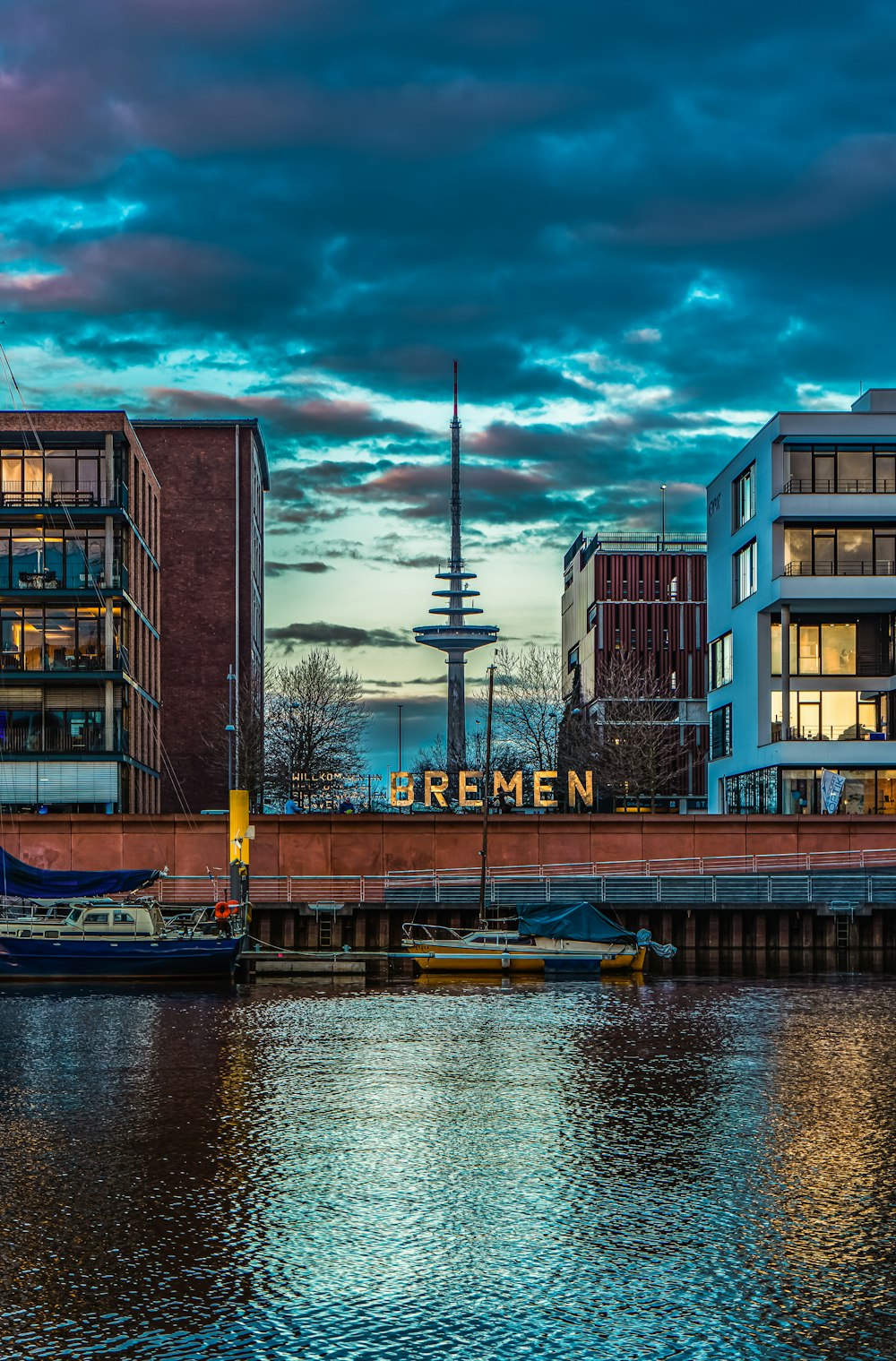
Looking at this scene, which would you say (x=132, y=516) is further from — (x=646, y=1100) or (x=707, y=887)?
(x=646, y=1100)

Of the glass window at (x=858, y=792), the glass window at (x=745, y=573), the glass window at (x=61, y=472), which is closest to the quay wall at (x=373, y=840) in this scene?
the glass window at (x=858, y=792)

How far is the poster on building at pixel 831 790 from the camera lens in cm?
8219

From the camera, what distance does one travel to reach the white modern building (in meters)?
87.4

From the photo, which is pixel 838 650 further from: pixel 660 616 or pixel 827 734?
pixel 660 616

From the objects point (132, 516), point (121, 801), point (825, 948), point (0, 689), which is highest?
point (132, 516)

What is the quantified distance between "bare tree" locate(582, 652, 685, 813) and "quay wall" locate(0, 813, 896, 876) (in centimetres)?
3035

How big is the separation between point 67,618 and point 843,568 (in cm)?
4500

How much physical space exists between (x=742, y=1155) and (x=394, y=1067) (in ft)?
36.4

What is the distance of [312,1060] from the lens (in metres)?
36.3

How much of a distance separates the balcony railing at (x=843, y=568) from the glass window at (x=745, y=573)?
4695 mm

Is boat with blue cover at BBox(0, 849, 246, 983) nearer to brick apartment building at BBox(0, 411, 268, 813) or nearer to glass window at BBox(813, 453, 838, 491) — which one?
brick apartment building at BBox(0, 411, 268, 813)

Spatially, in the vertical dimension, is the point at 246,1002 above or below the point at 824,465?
below

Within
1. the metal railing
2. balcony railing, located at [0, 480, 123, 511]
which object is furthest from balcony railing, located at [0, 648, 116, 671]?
the metal railing

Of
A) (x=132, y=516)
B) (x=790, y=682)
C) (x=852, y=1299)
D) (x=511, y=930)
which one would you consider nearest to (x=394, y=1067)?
(x=852, y=1299)
